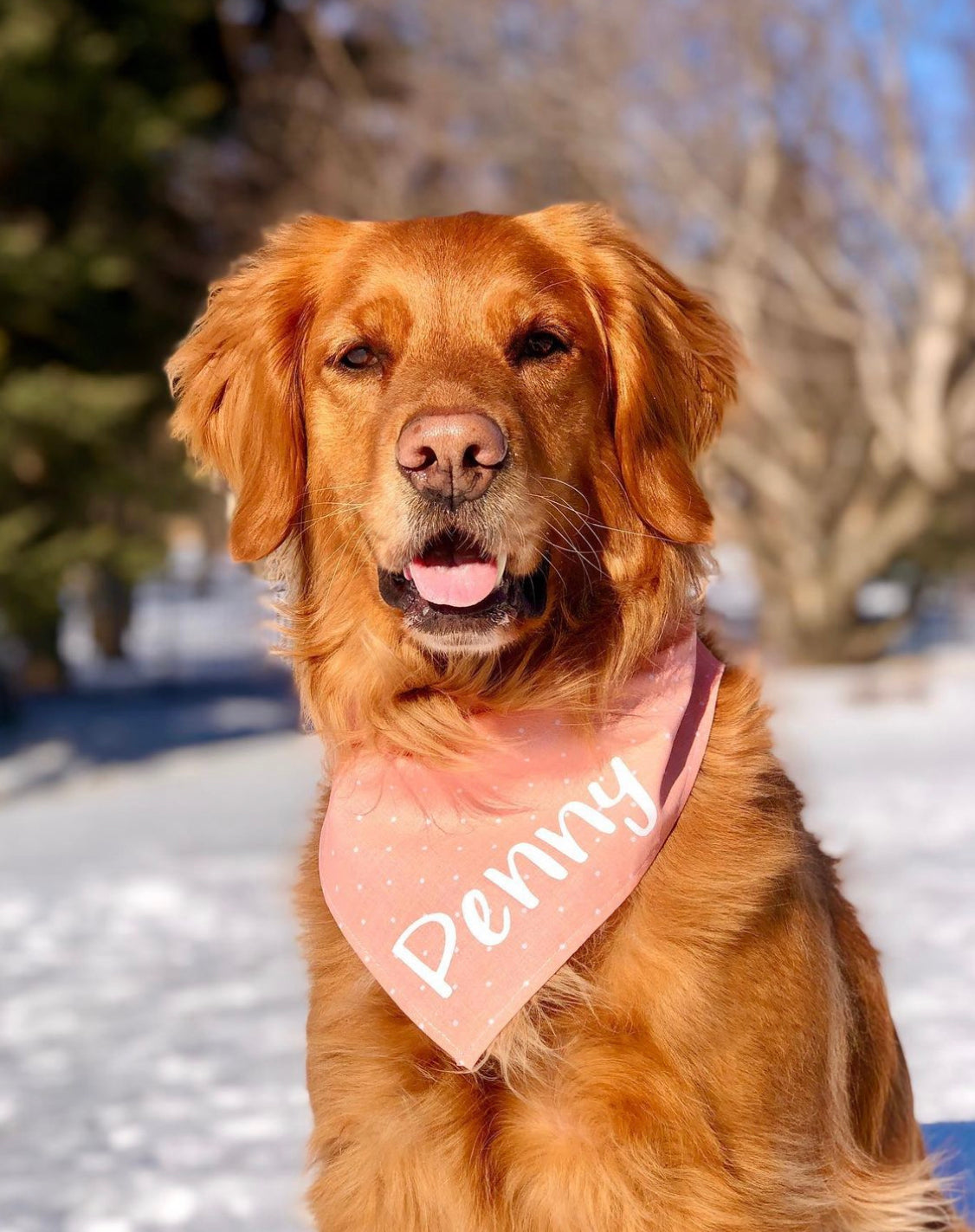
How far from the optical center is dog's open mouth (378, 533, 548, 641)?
8.28 ft

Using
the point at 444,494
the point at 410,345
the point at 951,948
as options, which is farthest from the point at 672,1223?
the point at 951,948

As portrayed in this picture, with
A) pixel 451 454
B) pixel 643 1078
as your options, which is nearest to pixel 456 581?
pixel 451 454

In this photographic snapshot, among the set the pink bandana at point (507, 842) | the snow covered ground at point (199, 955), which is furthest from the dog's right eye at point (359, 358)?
the snow covered ground at point (199, 955)

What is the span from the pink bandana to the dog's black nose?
1.70ft

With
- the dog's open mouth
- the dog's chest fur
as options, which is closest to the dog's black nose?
the dog's open mouth

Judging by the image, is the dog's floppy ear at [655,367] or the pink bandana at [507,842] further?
the dog's floppy ear at [655,367]

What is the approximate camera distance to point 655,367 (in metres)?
2.85

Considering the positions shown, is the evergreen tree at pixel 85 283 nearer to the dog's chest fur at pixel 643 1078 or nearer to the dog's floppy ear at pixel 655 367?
the dog's floppy ear at pixel 655 367

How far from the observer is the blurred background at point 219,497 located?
5297 mm

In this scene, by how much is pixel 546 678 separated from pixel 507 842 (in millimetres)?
327

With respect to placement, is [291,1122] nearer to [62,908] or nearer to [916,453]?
[62,908]

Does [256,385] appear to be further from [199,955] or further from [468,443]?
[199,955]

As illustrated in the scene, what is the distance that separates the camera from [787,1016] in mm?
2369

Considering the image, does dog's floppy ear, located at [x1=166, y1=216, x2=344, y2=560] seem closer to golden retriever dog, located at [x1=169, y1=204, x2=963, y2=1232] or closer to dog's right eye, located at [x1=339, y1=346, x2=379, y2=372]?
golden retriever dog, located at [x1=169, y1=204, x2=963, y2=1232]
